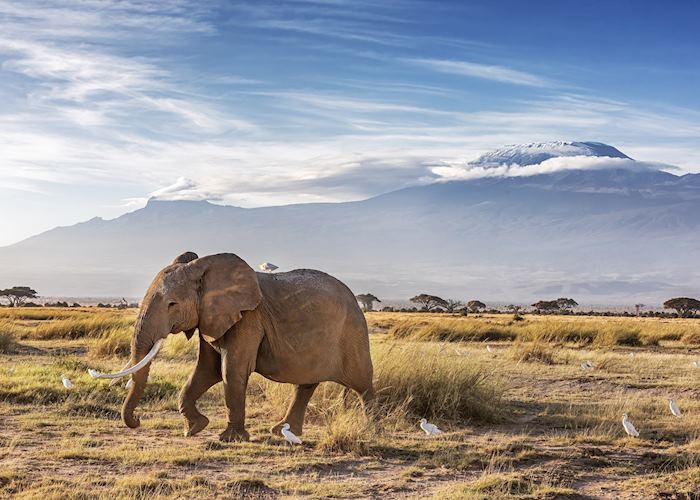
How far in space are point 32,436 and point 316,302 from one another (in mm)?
3527

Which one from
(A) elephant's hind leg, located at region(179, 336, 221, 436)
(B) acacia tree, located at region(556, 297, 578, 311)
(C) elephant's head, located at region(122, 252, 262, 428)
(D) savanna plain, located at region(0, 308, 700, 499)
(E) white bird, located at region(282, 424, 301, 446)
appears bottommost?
(B) acacia tree, located at region(556, 297, 578, 311)

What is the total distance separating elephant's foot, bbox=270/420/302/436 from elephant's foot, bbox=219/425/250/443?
546 mm

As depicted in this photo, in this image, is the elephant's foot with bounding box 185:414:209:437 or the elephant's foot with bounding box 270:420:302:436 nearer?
the elephant's foot with bounding box 185:414:209:437

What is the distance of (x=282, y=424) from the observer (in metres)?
11.4

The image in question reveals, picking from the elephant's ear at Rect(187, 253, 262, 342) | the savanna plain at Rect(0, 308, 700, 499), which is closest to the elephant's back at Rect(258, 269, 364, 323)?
the elephant's ear at Rect(187, 253, 262, 342)

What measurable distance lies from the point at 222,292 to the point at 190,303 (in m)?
0.37

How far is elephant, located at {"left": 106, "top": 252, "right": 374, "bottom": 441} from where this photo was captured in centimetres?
1041

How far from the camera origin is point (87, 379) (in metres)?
14.7

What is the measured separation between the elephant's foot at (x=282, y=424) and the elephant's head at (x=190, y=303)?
4.42 feet

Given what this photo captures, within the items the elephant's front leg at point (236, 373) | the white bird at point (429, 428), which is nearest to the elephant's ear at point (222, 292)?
the elephant's front leg at point (236, 373)

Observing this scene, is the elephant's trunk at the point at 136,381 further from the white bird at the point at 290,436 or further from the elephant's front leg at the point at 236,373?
the white bird at the point at 290,436

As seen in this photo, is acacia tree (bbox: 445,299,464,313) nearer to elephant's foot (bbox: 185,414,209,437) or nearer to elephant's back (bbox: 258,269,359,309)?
elephant's back (bbox: 258,269,359,309)

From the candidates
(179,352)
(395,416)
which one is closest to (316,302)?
(395,416)

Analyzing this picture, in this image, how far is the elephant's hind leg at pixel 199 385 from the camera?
11130mm
